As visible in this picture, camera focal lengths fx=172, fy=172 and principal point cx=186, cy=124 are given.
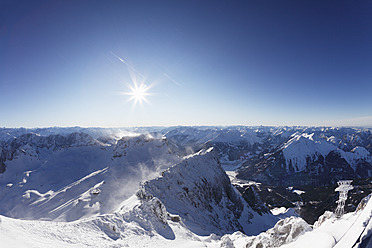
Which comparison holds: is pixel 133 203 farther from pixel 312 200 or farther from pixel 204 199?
pixel 312 200

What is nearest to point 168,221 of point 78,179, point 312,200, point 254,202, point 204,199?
point 204,199

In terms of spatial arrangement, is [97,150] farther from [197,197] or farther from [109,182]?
[197,197]

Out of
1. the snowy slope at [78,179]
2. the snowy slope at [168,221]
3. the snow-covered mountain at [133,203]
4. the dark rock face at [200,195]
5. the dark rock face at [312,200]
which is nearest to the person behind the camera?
the snowy slope at [168,221]

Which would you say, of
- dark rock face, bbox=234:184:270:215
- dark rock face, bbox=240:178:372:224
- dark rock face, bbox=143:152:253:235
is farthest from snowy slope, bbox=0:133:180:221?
dark rock face, bbox=240:178:372:224

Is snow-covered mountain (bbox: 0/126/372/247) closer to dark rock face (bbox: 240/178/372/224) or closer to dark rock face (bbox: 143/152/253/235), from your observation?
dark rock face (bbox: 143/152/253/235)

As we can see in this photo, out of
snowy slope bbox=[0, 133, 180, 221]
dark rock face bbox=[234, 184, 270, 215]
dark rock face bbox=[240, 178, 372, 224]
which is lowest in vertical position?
dark rock face bbox=[240, 178, 372, 224]

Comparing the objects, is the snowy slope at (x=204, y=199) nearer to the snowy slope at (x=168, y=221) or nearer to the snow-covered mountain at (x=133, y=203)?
the snowy slope at (x=168, y=221)

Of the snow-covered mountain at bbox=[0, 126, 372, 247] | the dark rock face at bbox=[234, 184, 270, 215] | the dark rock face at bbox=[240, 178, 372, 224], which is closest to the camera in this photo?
the snow-covered mountain at bbox=[0, 126, 372, 247]

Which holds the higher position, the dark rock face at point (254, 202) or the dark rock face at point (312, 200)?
the dark rock face at point (254, 202)

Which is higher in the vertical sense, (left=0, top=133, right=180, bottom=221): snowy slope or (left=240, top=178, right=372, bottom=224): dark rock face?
(left=0, top=133, right=180, bottom=221): snowy slope

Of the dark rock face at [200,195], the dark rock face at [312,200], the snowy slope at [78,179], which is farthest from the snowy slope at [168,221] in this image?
the dark rock face at [312,200]

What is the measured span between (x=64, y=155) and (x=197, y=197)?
368ft

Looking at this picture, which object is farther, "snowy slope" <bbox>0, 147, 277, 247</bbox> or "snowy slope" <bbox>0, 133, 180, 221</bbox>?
"snowy slope" <bbox>0, 133, 180, 221</bbox>

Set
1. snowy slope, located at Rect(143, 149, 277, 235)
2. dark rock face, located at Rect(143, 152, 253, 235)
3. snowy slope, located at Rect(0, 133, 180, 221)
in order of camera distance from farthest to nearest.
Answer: snowy slope, located at Rect(0, 133, 180, 221) → snowy slope, located at Rect(143, 149, 277, 235) → dark rock face, located at Rect(143, 152, 253, 235)
